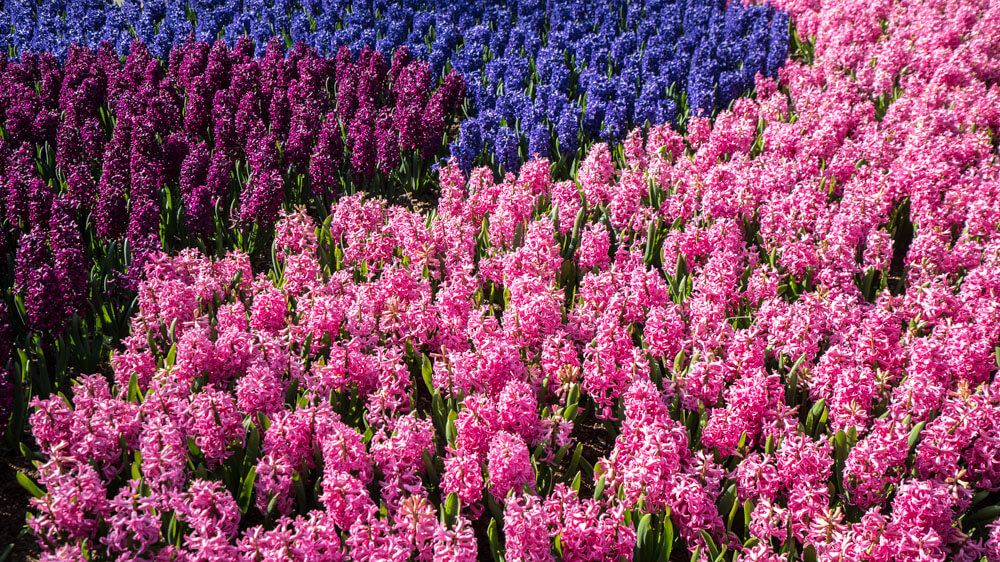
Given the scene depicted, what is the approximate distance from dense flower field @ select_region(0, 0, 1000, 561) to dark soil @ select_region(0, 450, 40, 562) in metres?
0.19

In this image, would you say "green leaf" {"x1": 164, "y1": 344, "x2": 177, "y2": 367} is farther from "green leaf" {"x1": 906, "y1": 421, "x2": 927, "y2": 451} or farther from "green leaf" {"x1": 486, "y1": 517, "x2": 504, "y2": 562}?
"green leaf" {"x1": 906, "y1": 421, "x2": 927, "y2": 451}

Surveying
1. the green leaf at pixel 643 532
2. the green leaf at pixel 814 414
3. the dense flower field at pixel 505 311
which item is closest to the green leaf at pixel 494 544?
the dense flower field at pixel 505 311

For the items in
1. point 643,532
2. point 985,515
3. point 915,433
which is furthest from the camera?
point 915,433

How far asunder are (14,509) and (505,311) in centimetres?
313

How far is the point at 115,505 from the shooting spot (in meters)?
3.55

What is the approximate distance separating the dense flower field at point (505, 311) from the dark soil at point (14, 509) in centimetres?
19

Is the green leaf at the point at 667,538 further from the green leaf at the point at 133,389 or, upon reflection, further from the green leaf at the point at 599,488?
the green leaf at the point at 133,389

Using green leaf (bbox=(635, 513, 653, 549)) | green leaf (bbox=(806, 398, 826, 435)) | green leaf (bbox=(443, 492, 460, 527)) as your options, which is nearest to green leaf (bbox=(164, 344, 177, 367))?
green leaf (bbox=(443, 492, 460, 527))

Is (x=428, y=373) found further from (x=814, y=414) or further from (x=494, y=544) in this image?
(x=814, y=414)

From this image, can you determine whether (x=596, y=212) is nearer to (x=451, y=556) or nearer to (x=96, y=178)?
(x=451, y=556)

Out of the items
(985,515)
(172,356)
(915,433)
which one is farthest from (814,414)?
(172,356)

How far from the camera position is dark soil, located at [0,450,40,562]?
4199 mm

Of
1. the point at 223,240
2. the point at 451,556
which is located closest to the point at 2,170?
the point at 223,240

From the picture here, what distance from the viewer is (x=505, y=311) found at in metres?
5.14
